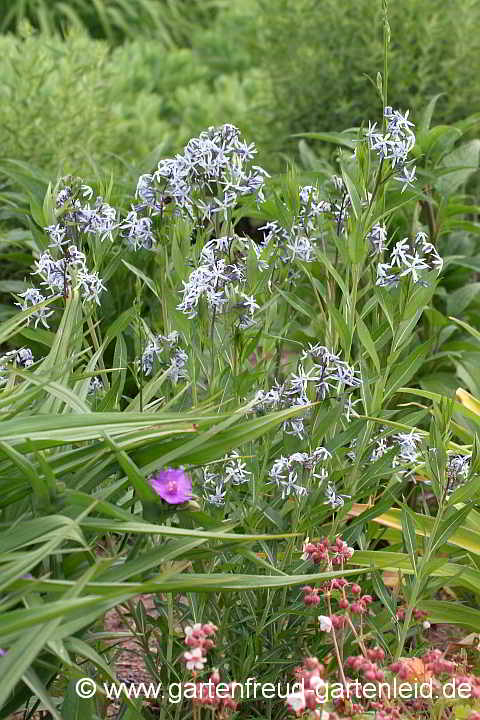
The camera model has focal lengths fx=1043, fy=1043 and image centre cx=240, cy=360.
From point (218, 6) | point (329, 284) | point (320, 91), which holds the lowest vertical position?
point (218, 6)

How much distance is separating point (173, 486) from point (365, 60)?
149 inches

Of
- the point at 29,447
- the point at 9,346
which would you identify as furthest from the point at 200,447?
the point at 9,346

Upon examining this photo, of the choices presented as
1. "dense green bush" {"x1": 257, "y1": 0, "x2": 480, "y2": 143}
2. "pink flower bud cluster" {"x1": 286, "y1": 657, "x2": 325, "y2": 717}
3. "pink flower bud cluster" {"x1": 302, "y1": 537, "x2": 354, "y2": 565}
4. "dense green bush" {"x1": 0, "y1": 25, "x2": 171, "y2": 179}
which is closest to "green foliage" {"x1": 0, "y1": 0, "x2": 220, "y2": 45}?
"dense green bush" {"x1": 0, "y1": 25, "x2": 171, "y2": 179}

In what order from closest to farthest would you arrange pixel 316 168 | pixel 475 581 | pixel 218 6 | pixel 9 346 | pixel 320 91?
pixel 475 581 → pixel 9 346 → pixel 316 168 → pixel 320 91 → pixel 218 6

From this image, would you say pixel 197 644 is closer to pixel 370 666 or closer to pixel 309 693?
pixel 309 693

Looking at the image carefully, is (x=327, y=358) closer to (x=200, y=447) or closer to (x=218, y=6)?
(x=200, y=447)

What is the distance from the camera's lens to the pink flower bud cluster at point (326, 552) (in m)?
2.14

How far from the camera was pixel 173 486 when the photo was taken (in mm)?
1988

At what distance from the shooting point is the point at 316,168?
174 inches

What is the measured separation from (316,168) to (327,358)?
7.70ft

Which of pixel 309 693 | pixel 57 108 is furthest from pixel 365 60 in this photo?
pixel 309 693

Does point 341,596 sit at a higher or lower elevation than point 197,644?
lower

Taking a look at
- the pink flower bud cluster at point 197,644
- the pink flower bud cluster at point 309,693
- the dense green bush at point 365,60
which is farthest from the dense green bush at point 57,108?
the pink flower bud cluster at point 309,693

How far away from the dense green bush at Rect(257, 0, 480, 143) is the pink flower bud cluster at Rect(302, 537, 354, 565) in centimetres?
339
